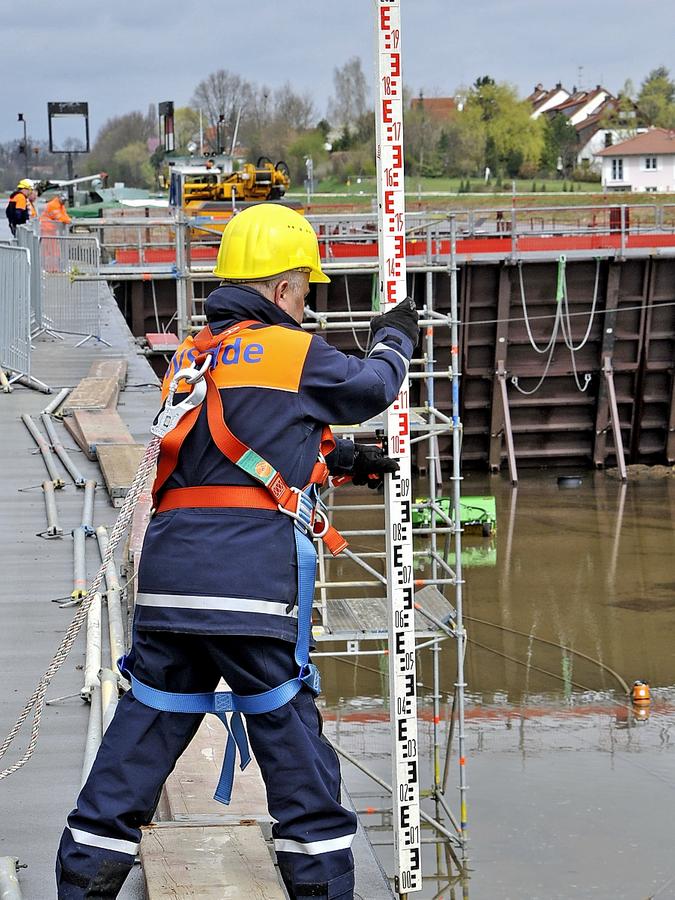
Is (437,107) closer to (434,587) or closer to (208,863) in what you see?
(434,587)

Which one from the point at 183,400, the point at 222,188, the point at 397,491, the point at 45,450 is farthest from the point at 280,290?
the point at 222,188

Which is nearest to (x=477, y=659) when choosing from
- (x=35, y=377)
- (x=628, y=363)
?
(x=35, y=377)

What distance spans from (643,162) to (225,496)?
9735cm

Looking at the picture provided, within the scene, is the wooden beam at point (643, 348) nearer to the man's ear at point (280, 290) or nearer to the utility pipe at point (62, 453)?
the utility pipe at point (62, 453)

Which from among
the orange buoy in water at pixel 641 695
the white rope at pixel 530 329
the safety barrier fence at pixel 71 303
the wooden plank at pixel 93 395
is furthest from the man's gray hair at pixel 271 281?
the white rope at pixel 530 329

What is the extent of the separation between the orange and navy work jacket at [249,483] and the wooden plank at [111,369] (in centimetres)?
1084

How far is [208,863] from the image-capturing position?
3797 mm

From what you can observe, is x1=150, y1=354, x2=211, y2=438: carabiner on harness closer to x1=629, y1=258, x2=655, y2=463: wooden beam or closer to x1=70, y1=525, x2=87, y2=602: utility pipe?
x1=70, y1=525, x2=87, y2=602: utility pipe

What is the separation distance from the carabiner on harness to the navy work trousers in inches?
21.1

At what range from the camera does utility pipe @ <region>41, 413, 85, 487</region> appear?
9.91m

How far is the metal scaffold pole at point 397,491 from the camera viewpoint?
4.41 m

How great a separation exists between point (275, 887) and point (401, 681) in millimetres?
1198

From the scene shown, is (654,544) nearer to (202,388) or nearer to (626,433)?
(626,433)

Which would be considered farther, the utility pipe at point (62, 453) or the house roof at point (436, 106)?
the house roof at point (436, 106)
